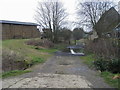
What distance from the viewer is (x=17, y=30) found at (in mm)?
37312

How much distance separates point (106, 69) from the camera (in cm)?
881

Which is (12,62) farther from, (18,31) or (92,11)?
(18,31)

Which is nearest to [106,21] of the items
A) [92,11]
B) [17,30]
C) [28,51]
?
[92,11]

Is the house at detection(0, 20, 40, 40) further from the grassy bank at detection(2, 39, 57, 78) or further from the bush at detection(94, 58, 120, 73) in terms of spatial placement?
the bush at detection(94, 58, 120, 73)

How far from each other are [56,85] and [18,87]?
4.43ft

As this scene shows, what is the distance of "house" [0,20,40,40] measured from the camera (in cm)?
3475

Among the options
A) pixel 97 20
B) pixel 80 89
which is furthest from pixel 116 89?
pixel 97 20

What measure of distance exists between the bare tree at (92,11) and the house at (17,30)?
15.6m

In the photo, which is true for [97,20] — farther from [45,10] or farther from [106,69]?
[106,69]


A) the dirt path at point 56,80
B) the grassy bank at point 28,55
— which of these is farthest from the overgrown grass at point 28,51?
the dirt path at point 56,80

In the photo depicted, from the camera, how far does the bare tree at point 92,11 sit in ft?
83.9

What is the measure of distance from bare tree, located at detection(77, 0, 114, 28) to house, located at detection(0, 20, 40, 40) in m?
15.6

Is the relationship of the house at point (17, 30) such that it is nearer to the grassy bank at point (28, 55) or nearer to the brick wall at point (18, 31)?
the brick wall at point (18, 31)

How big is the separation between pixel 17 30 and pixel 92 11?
Answer: 1876cm
